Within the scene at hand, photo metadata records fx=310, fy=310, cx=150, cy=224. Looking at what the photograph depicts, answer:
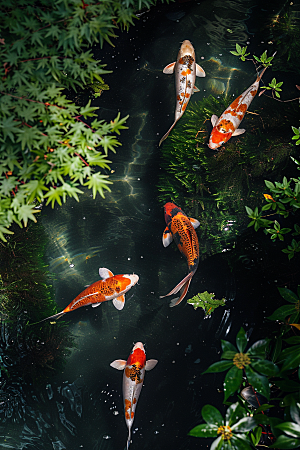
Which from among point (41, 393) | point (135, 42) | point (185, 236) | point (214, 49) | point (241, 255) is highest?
point (135, 42)

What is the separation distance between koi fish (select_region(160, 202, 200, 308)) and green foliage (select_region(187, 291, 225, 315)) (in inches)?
4.1

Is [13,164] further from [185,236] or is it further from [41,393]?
[41,393]

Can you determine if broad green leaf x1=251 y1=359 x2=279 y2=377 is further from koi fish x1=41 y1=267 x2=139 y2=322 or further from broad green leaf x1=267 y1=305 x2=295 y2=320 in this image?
koi fish x1=41 y1=267 x2=139 y2=322

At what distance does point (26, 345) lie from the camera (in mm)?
2264

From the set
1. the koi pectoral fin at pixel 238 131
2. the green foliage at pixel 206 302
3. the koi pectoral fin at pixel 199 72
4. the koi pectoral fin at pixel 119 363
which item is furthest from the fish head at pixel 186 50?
the koi pectoral fin at pixel 119 363

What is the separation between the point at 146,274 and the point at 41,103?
4.46ft

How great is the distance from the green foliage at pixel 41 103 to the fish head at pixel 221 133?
967 mm

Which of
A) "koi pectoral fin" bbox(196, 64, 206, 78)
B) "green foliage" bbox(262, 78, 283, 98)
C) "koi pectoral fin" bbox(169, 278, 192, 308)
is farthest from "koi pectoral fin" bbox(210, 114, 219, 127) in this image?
"koi pectoral fin" bbox(169, 278, 192, 308)

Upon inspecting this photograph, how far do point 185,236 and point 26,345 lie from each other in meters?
1.41

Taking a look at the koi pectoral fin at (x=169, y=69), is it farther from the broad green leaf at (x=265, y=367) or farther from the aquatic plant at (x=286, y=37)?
the broad green leaf at (x=265, y=367)

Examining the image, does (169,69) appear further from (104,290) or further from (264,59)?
(104,290)

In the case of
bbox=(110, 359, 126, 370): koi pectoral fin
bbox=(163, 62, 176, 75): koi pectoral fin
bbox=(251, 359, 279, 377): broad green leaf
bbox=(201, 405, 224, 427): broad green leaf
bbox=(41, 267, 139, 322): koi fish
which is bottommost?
bbox=(110, 359, 126, 370): koi pectoral fin

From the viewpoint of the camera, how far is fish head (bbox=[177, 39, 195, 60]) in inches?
82.1

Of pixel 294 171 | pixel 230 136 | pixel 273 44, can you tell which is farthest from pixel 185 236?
pixel 273 44
